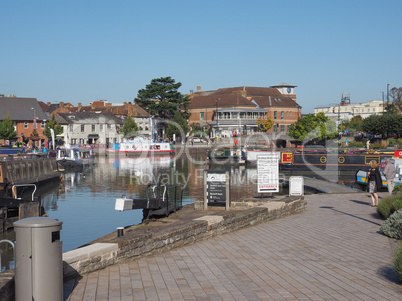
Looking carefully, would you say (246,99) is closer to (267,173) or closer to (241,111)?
(241,111)

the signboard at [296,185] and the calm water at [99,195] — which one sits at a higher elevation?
the signboard at [296,185]

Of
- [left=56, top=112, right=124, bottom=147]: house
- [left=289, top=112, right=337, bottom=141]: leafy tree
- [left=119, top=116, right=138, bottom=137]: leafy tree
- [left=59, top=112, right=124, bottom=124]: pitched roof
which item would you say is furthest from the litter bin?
[left=119, top=116, right=138, bottom=137]: leafy tree

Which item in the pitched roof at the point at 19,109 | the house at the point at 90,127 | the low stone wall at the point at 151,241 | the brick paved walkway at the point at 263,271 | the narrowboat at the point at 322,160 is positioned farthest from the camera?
the house at the point at 90,127

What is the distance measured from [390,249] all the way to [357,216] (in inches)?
219

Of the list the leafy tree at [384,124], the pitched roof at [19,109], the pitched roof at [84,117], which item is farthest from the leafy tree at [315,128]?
the pitched roof at [19,109]

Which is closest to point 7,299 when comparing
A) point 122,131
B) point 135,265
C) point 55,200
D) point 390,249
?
point 135,265

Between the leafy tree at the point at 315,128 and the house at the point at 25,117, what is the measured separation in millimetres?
48741

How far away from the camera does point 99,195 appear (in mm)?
39188

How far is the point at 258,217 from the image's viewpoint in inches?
605

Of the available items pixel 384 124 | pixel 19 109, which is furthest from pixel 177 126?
pixel 384 124

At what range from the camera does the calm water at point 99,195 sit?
78.2 feet

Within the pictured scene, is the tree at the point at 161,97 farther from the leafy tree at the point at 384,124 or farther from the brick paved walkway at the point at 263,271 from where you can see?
the brick paved walkway at the point at 263,271

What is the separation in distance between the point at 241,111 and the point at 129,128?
2665 cm

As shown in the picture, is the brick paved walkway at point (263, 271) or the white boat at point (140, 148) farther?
the white boat at point (140, 148)
